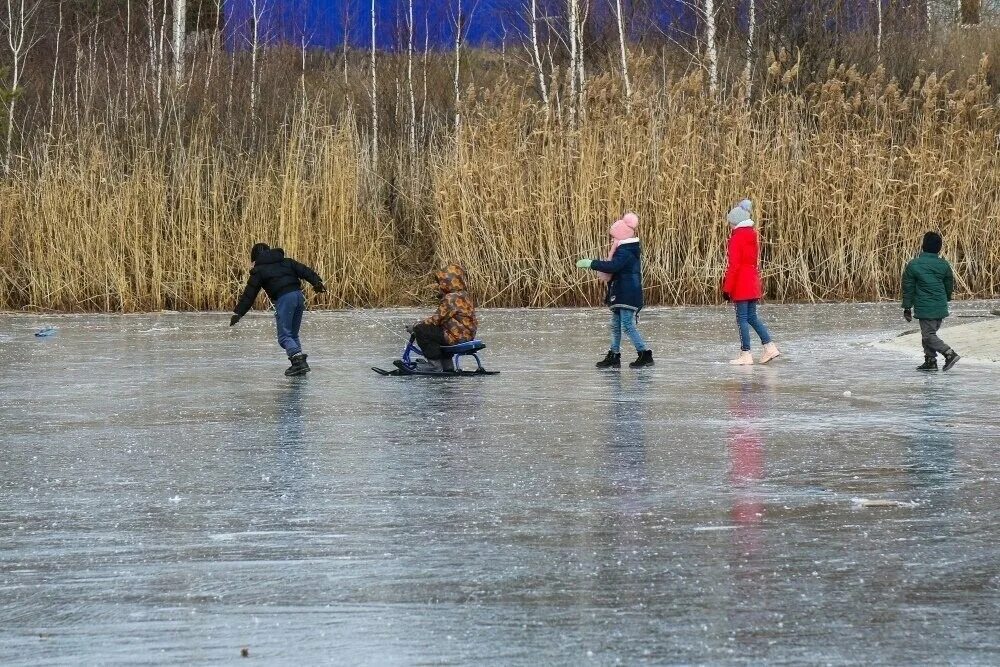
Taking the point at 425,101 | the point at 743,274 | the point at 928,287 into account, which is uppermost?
the point at 425,101

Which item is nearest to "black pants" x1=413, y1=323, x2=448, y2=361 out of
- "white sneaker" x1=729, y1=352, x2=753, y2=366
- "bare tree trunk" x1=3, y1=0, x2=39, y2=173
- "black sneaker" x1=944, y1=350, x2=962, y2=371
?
"white sneaker" x1=729, y1=352, x2=753, y2=366

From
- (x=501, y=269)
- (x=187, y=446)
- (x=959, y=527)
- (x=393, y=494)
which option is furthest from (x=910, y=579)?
(x=501, y=269)

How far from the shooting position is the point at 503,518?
6.57 metres

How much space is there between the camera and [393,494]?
718 centimetres

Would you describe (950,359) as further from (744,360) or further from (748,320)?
(748,320)

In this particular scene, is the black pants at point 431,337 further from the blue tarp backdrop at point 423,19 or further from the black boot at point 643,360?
the blue tarp backdrop at point 423,19

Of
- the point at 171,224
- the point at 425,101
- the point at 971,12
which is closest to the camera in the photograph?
the point at 171,224

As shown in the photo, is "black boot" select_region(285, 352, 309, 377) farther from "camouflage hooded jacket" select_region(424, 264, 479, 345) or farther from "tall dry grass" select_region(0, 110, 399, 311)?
"tall dry grass" select_region(0, 110, 399, 311)

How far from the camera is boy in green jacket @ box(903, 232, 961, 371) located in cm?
1270

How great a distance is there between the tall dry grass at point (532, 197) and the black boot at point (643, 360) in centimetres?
777

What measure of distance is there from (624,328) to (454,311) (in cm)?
154

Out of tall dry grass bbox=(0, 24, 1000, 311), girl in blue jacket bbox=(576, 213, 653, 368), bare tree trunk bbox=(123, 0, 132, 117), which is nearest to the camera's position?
girl in blue jacket bbox=(576, 213, 653, 368)

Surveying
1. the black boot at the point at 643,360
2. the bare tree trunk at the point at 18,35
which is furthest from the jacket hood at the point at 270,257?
the bare tree trunk at the point at 18,35

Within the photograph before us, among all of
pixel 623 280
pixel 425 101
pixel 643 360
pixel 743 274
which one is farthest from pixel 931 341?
pixel 425 101
